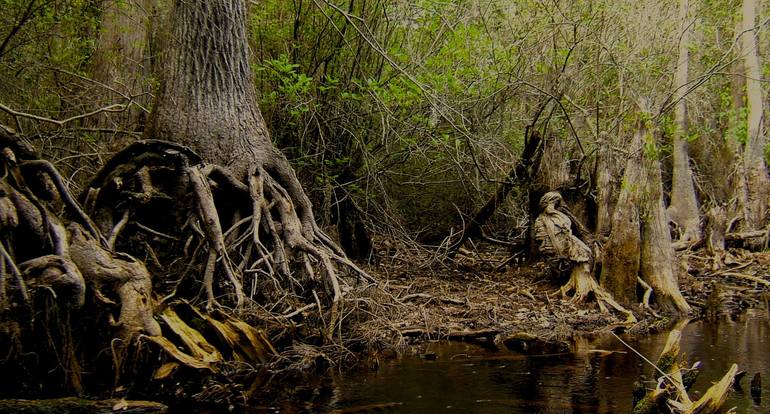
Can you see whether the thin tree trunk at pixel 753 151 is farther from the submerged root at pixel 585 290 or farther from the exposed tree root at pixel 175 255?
the exposed tree root at pixel 175 255

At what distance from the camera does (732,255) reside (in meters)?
15.4

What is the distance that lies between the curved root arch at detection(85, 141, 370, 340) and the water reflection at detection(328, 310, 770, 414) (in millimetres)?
1205

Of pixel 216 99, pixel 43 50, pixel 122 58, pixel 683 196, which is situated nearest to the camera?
pixel 216 99

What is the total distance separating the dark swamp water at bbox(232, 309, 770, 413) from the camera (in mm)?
5867

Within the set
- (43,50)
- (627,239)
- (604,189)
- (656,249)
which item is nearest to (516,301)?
(627,239)

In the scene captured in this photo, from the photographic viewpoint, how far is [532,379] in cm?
682

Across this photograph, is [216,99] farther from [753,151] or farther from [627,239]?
[753,151]

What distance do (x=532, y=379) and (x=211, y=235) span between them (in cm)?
343

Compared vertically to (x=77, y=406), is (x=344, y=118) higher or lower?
higher

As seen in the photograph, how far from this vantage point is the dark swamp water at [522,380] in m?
5.87

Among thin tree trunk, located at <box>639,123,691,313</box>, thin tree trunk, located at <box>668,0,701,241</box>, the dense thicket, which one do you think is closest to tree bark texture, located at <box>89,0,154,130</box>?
the dense thicket

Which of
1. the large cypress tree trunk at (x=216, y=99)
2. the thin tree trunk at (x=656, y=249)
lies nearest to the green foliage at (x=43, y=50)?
the large cypress tree trunk at (x=216, y=99)

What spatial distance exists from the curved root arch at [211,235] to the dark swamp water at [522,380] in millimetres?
1174

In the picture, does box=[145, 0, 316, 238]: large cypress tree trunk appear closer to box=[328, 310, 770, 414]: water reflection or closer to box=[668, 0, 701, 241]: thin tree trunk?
box=[328, 310, 770, 414]: water reflection
